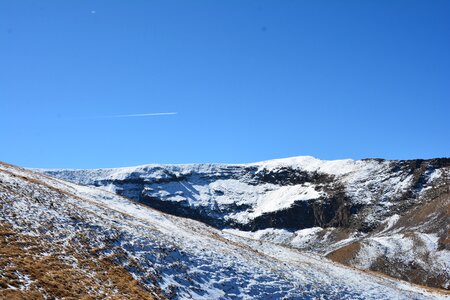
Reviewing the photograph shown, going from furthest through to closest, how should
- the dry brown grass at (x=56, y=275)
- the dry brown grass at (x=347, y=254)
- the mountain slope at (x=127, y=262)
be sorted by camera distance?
the dry brown grass at (x=347, y=254) < the mountain slope at (x=127, y=262) < the dry brown grass at (x=56, y=275)

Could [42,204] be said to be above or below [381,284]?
above

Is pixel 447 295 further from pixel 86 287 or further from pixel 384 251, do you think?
pixel 384 251

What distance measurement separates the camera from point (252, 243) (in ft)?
168

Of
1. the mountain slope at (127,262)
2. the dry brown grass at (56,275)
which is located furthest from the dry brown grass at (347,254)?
the dry brown grass at (56,275)

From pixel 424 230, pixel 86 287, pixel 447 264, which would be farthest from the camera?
pixel 424 230

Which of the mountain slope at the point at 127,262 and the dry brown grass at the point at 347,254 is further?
the dry brown grass at the point at 347,254

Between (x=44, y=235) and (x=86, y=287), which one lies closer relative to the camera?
(x=86, y=287)

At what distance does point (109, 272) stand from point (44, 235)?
174 inches

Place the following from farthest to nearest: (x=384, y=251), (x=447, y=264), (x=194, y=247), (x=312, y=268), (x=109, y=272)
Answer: (x=384, y=251) → (x=447, y=264) → (x=312, y=268) → (x=194, y=247) → (x=109, y=272)

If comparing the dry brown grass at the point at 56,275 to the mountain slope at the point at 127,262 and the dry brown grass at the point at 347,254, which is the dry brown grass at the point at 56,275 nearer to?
the mountain slope at the point at 127,262

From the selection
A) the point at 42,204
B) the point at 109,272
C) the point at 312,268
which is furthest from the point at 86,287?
the point at 312,268

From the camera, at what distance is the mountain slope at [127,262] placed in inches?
856

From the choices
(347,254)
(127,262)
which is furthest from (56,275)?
(347,254)

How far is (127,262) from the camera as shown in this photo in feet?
86.5
